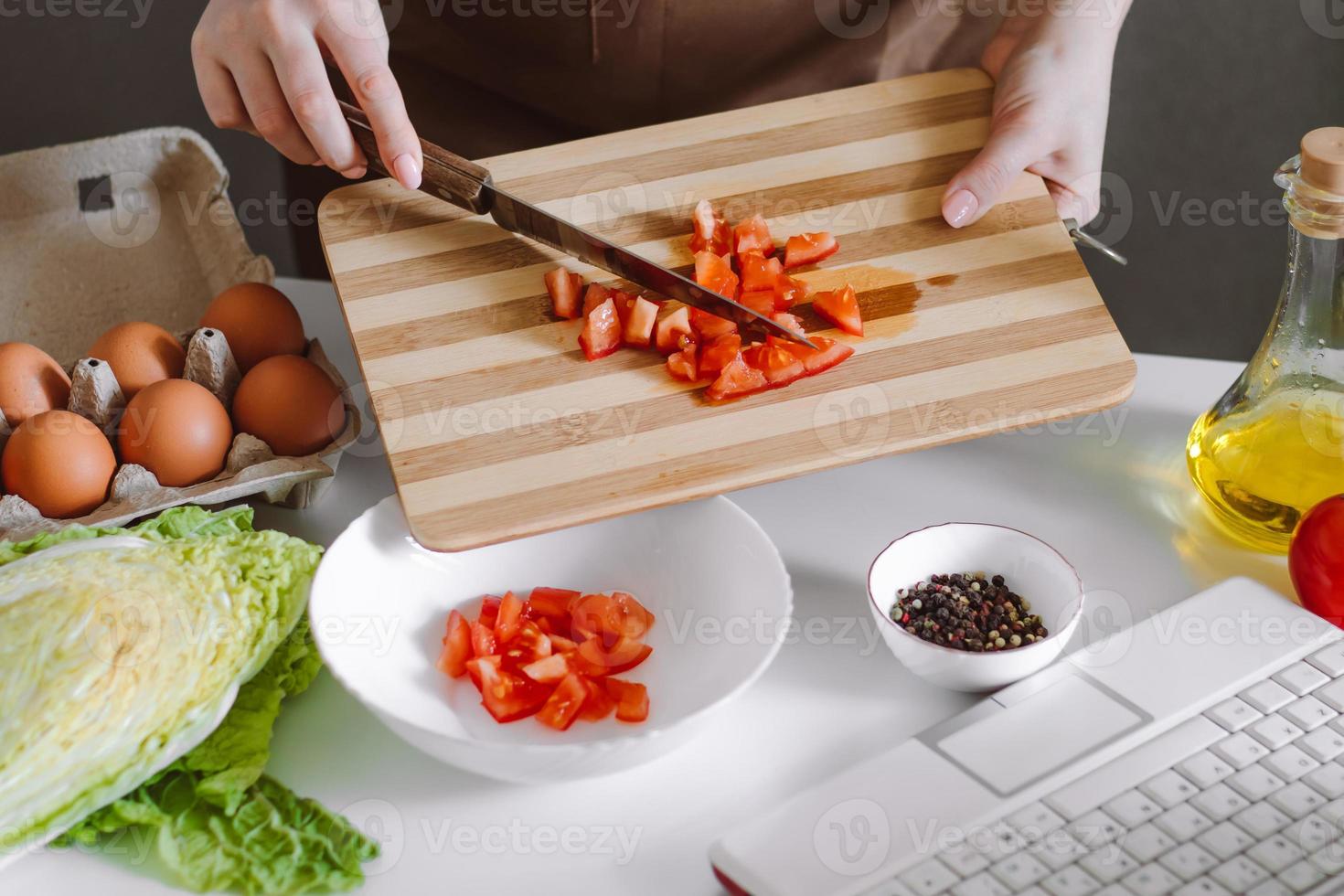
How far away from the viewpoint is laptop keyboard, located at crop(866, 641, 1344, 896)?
3.44 feet

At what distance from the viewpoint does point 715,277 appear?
1.55 meters

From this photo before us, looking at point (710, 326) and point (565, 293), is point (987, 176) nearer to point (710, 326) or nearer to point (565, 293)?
point (710, 326)

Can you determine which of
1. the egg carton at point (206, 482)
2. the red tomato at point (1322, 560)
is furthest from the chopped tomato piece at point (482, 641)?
the red tomato at point (1322, 560)

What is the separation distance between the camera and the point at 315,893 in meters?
1.13

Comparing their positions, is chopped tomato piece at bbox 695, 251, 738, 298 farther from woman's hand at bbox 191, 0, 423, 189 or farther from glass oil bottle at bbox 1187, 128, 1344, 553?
glass oil bottle at bbox 1187, 128, 1344, 553

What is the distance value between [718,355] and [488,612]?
42 cm

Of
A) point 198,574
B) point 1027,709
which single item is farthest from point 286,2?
point 1027,709

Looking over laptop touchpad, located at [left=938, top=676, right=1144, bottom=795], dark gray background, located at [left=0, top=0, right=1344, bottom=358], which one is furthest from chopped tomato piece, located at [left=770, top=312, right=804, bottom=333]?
dark gray background, located at [left=0, top=0, right=1344, bottom=358]

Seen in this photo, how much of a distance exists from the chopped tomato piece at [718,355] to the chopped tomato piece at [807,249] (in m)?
0.21

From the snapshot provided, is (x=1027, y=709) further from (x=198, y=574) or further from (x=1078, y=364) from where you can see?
(x=198, y=574)

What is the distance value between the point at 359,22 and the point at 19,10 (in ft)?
8.13

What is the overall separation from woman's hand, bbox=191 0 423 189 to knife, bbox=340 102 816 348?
0.04m

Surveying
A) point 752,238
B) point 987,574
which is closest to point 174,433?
point 752,238

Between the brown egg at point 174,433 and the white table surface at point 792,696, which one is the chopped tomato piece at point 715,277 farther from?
the brown egg at point 174,433
